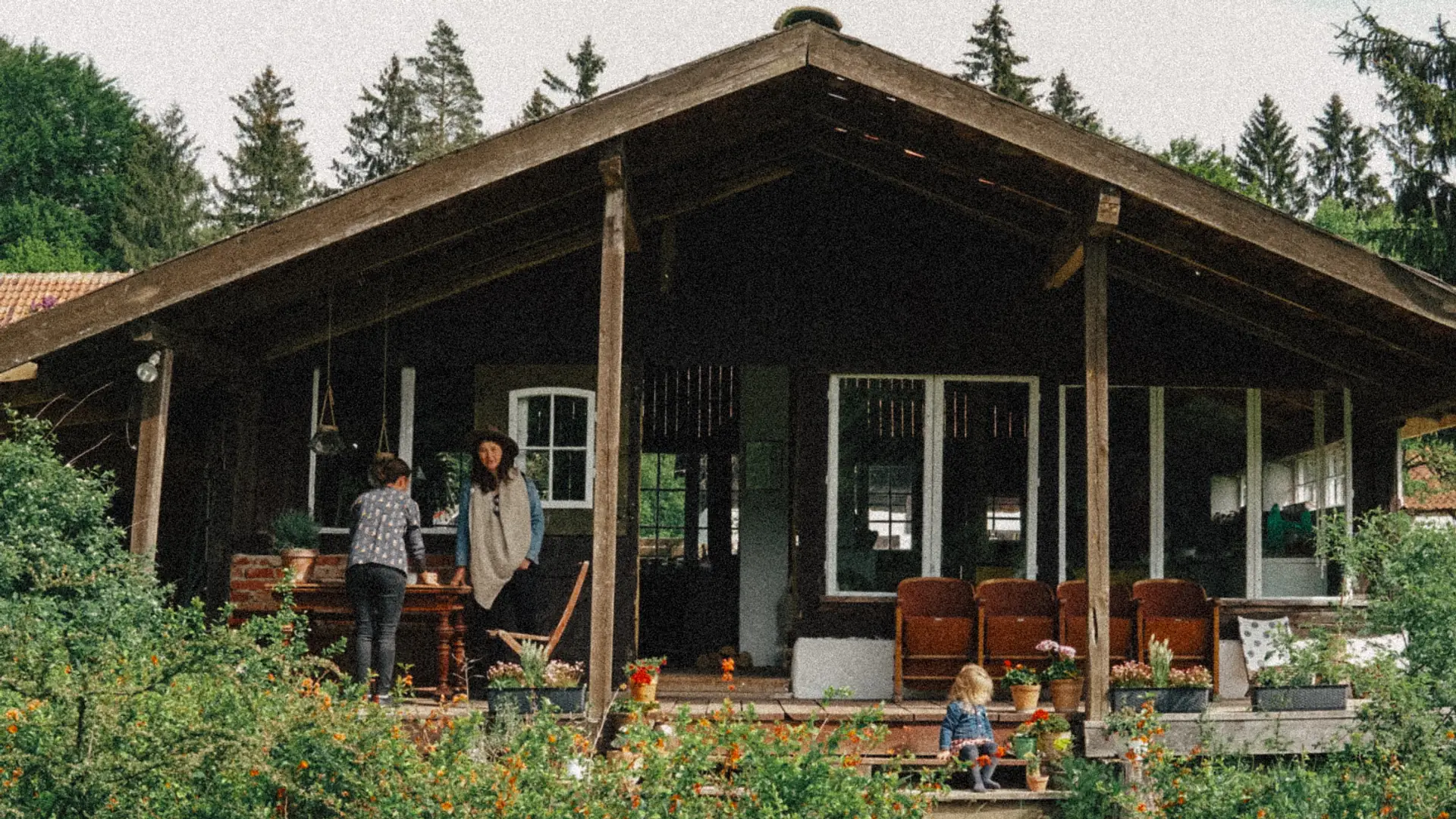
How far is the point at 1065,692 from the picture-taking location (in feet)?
30.3

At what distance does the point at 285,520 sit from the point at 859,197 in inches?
187

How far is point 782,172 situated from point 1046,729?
4543mm

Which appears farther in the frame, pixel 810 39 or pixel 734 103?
pixel 734 103

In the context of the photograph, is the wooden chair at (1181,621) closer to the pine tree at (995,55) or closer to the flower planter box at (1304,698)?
the flower planter box at (1304,698)

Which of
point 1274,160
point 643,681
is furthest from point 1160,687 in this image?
point 1274,160

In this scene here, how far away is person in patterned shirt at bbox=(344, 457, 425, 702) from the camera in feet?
28.9

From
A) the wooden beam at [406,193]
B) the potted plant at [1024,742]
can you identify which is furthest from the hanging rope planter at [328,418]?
the potted plant at [1024,742]

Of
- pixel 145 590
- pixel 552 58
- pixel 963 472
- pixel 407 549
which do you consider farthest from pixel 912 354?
pixel 552 58

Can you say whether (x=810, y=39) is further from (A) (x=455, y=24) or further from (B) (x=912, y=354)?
(A) (x=455, y=24)

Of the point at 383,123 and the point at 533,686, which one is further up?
the point at 383,123

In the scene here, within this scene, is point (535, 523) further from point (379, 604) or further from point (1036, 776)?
point (1036, 776)

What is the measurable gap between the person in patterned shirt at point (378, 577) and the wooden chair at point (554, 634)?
0.65 m

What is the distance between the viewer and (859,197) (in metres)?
11.0

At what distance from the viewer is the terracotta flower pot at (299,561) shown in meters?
9.67
